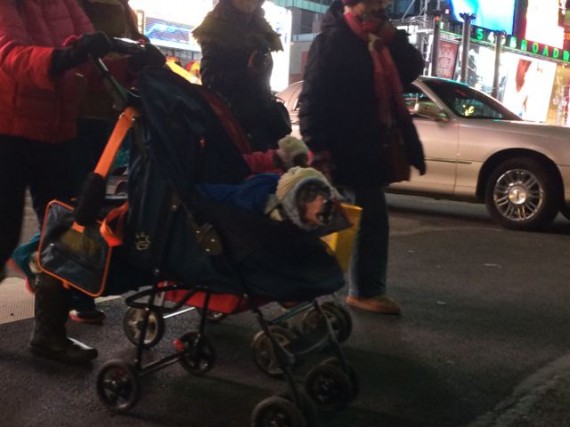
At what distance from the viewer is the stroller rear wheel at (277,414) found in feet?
8.58

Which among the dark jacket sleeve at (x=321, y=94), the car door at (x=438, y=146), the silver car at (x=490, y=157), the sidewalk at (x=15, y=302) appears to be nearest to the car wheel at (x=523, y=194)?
the silver car at (x=490, y=157)

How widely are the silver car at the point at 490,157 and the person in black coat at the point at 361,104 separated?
3423 mm

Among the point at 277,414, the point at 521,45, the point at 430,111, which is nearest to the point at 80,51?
the point at 277,414

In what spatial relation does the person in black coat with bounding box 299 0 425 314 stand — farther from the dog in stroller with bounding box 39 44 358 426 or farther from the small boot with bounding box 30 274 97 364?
the small boot with bounding box 30 274 97 364

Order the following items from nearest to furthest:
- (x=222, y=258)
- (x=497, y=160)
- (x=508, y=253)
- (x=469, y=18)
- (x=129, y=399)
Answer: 1. (x=222, y=258)
2. (x=129, y=399)
3. (x=508, y=253)
4. (x=497, y=160)
5. (x=469, y=18)

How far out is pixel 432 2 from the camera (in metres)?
22.0

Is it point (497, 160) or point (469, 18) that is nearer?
point (497, 160)

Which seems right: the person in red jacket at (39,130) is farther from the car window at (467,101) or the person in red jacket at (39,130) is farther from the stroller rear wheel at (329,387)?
the car window at (467,101)

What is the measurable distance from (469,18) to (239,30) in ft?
43.0

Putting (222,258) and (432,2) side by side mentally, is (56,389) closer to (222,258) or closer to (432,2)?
(222,258)

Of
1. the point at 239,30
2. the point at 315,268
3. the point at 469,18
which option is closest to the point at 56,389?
the point at 315,268

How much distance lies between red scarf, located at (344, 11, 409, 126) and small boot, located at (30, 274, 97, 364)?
2.00 meters

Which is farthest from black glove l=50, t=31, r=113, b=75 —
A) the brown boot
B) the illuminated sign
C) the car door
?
the illuminated sign

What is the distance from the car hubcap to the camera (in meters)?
8.06
